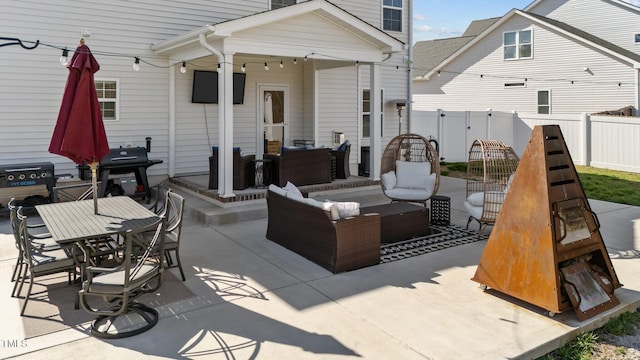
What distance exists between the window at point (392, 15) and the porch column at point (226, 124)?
669cm

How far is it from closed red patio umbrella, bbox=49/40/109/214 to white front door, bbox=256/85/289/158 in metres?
6.64

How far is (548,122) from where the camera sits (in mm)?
16906

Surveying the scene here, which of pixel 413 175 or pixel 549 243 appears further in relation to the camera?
pixel 413 175

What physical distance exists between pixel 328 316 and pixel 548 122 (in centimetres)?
1533

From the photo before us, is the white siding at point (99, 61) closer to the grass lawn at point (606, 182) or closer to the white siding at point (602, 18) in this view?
the grass lawn at point (606, 182)

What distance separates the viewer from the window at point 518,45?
20078 mm

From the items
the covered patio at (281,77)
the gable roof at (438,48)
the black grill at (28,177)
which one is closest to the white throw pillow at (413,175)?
the covered patio at (281,77)

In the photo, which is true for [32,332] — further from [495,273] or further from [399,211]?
[399,211]

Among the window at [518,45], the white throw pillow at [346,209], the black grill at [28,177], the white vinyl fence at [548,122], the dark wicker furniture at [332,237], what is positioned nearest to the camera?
the dark wicker furniture at [332,237]

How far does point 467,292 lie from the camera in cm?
491

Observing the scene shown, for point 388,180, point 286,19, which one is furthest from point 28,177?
point 388,180

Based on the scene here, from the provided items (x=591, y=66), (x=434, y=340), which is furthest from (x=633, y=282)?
(x=591, y=66)

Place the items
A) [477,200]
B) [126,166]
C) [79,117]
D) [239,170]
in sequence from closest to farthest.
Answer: [79,117], [477,200], [239,170], [126,166]

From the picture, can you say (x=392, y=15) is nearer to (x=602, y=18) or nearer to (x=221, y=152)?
(x=221, y=152)
